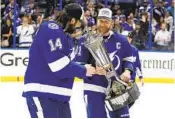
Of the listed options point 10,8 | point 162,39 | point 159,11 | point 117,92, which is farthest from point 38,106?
point 159,11

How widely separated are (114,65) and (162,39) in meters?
6.46

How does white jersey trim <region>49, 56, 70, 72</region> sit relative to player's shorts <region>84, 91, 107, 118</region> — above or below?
above

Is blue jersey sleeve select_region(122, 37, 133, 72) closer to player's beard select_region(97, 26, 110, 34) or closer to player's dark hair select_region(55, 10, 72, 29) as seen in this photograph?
player's beard select_region(97, 26, 110, 34)

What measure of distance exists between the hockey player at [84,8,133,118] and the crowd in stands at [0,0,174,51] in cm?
517

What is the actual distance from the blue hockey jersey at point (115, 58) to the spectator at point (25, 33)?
5.17 metres

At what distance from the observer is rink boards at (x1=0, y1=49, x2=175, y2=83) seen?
7.56 meters

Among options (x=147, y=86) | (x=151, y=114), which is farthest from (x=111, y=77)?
(x=147, y=86)

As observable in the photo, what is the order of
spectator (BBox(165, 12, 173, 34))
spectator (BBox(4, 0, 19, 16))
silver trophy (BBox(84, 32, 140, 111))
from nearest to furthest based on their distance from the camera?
silver trophy (BBox(84, 32, 140, 111)) < spectator (BBox(4, 0, 19, 16)) < spectator (BBox(165, 12, 173, 34))

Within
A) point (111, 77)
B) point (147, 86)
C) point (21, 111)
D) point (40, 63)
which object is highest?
point (40, 63)

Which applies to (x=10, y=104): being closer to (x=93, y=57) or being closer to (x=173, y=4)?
(x=93, y=57)

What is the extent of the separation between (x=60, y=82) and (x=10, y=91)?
3669 mm

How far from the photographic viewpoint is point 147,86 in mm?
7352

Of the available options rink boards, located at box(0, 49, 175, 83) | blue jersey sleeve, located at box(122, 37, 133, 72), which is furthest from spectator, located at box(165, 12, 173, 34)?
blue jersey sleeve, located at box(122, 37, 133, 72)

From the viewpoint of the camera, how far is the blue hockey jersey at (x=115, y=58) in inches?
136
